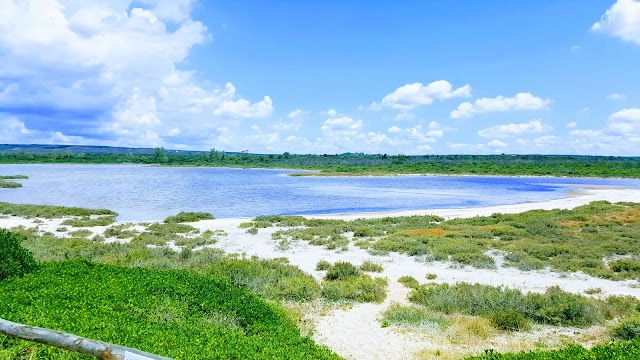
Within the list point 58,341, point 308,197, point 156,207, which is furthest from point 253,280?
point 308,197

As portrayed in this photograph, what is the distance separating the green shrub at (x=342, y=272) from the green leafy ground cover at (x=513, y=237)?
5.46m

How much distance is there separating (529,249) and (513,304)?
10.9m

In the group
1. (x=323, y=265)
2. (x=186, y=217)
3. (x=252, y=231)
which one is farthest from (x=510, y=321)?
(x=186, y=217)

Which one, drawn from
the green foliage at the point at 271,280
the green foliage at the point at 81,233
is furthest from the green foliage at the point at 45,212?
the green foliage at the point at 271,280

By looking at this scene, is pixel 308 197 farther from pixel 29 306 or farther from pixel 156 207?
pixel 29 306

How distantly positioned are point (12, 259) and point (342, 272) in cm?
1126

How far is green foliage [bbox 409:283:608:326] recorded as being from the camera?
41.5 ft

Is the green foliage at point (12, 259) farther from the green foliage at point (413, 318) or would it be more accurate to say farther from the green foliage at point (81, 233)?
the green foliage at point (81, 233)

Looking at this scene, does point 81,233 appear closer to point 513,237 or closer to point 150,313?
point 150,313

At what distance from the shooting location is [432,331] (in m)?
11.6

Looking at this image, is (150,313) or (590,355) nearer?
(590,355)

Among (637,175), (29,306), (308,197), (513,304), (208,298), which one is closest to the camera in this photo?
(29,306)

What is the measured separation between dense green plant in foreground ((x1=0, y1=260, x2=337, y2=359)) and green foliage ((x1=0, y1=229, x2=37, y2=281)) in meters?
0.30

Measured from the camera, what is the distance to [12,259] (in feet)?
34.3
